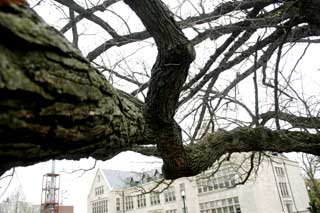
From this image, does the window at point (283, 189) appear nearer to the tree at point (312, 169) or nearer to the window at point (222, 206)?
the window at point (222, 206)

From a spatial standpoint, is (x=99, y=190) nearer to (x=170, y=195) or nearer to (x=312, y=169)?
(x=170, y=195)

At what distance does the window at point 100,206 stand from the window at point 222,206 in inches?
436

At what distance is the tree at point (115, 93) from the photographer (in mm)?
610

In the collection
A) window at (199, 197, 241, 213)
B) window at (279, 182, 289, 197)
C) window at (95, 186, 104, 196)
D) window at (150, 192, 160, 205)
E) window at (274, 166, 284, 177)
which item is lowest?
window at (199, 197, 241, 213)

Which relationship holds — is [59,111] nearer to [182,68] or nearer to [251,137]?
[182,68]

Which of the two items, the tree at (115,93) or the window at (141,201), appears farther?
the window at (141,201)

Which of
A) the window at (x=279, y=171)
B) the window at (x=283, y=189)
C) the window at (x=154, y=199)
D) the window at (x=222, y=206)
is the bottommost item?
the window at (x=222, y=206)

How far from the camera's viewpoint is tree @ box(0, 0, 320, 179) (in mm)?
610

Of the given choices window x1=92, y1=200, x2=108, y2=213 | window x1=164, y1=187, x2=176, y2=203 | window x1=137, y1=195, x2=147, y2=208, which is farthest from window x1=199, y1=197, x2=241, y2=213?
window x1=92, y1=200, x2=108, y2=213

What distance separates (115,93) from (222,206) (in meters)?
20.7

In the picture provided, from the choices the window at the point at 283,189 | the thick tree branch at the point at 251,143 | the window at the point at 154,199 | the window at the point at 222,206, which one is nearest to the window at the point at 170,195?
the window at the point at 154,199

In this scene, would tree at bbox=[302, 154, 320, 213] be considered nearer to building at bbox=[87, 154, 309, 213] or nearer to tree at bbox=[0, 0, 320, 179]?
building at bbox=[87, 154, 309, 213]

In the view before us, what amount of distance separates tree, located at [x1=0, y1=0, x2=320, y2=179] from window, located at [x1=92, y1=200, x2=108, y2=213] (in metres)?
26.9

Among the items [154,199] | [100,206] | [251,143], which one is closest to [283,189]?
[154,199]
